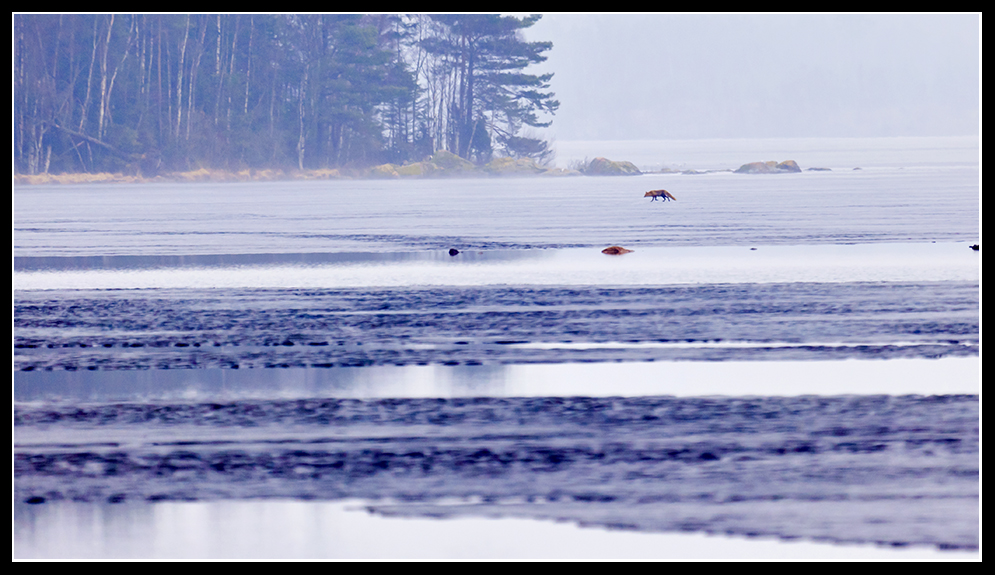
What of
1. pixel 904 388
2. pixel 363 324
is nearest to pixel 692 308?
pixel 363 324

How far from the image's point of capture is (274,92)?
74750 mm

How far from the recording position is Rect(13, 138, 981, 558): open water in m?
5.79

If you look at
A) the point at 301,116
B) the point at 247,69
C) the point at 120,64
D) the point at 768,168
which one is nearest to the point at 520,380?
the point at 768,168

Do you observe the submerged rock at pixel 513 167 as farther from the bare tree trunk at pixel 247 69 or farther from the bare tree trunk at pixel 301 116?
the bare tree trunk at pixel 247 69

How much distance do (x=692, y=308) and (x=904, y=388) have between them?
3.87 m

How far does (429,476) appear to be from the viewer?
6281 mm

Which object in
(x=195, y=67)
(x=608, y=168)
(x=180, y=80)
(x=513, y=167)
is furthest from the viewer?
(x=608, y=168)

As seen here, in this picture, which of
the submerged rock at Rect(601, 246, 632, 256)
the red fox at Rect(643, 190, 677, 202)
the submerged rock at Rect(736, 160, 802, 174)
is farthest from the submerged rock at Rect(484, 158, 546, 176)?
the submerged rock at Rect(601, 246, 632, 256)

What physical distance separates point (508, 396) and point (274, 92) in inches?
2719

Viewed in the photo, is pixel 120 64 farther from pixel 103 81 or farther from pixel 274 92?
pixel 274 92

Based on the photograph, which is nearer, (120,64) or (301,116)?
(120,64)

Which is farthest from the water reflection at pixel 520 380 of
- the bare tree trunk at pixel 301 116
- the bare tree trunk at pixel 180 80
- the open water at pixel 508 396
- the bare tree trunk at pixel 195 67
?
the bare tree trunk at pixel 195 67

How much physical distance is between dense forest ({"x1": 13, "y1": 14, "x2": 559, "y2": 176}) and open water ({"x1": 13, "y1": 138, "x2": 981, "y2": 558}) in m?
54.9
